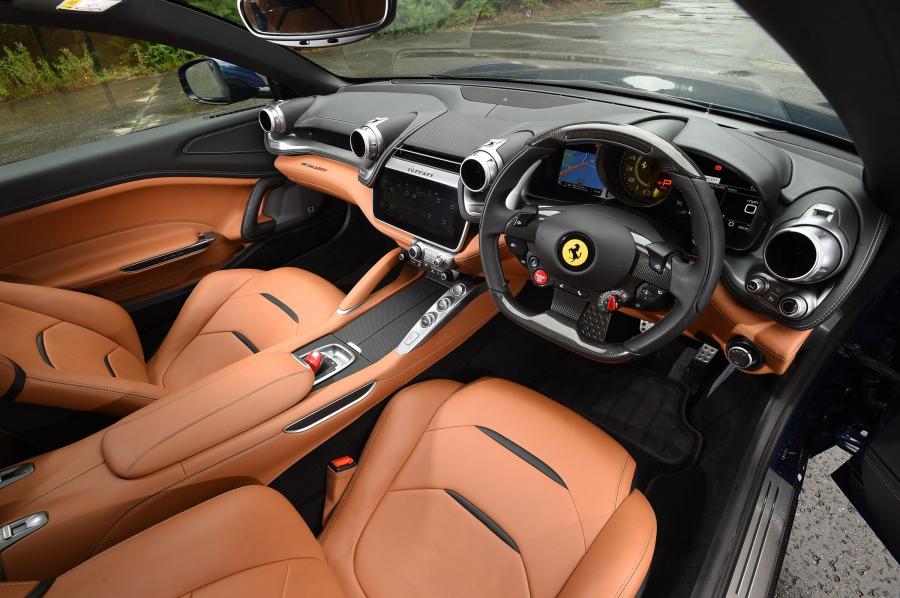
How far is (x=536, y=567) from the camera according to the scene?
109 cm

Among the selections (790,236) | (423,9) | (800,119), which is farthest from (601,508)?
(423,9)

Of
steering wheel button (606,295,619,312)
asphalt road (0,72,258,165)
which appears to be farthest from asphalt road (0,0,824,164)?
asphalt road (0,72,258,165)

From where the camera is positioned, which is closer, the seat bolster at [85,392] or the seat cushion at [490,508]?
the seat cushion at [490,508]

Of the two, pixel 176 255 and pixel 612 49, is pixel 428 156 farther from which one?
pixel 176 255

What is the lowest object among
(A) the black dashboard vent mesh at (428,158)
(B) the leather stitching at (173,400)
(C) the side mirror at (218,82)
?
(B) the leather stitching at (173,400)

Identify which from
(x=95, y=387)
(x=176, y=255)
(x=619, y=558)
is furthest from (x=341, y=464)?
(x=176, y=255)

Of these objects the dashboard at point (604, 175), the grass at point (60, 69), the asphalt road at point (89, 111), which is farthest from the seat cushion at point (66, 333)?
the grass at point (60, 69)

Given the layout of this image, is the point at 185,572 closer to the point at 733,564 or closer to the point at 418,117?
the point at 733,564

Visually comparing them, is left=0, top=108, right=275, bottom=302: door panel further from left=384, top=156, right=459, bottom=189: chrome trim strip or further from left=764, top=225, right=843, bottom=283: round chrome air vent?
left=764, top=225, right=843, bottom=283: round chrome air vent

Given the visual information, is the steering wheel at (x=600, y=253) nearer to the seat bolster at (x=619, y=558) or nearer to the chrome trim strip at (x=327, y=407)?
the seat bolster at (x=619, y=558)

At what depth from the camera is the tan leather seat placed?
124 centimetres

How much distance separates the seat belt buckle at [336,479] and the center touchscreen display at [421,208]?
73cm

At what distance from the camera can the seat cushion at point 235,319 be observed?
5.80 feet

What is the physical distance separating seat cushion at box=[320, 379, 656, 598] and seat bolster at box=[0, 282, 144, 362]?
93cm
